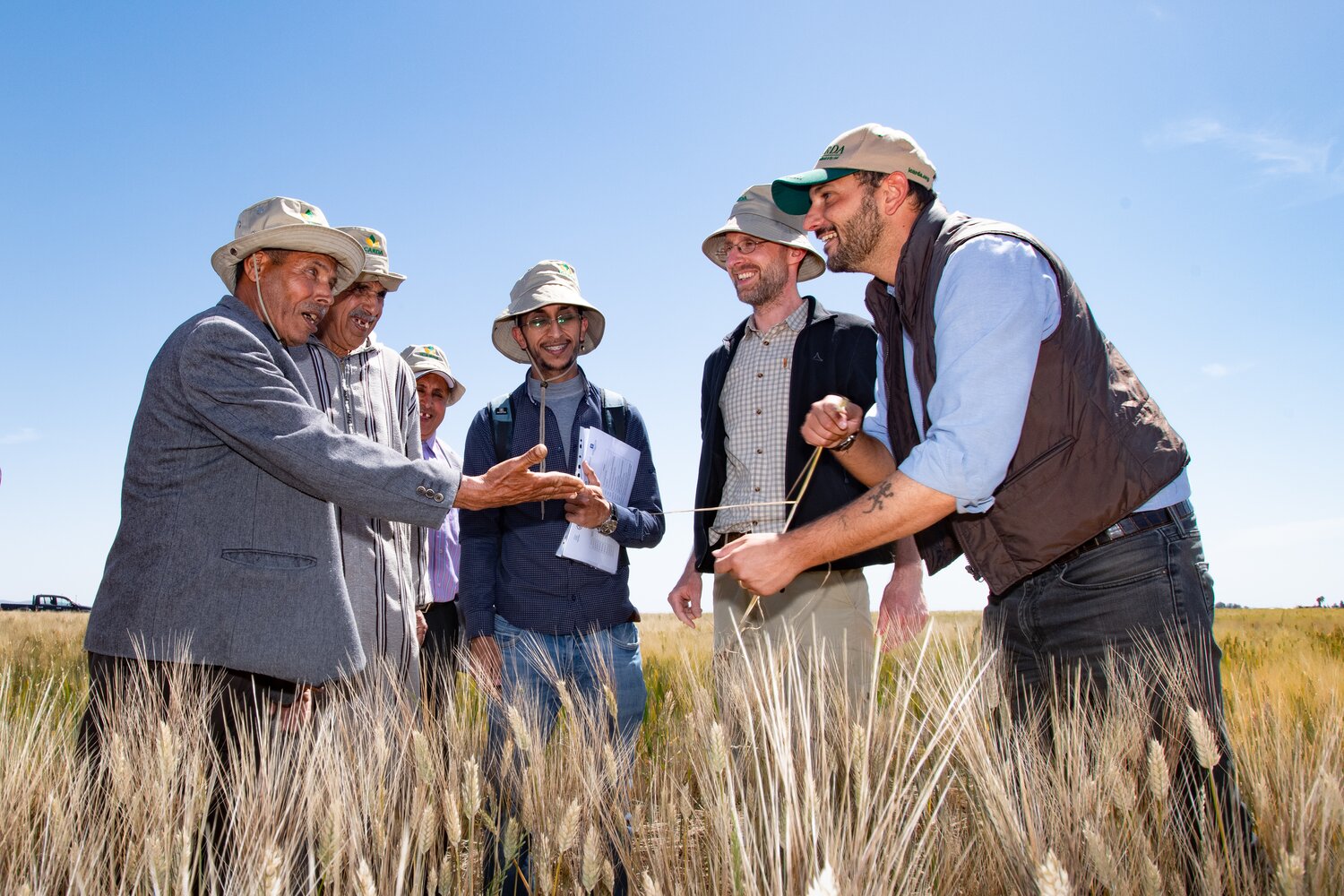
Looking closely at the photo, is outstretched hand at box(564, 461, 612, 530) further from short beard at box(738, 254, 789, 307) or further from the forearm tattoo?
the forearm tattoo

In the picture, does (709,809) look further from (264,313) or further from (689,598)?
(689,598)

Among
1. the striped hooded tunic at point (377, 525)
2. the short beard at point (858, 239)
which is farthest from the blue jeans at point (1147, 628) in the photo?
the striped hooded tunic at point (377, 525)

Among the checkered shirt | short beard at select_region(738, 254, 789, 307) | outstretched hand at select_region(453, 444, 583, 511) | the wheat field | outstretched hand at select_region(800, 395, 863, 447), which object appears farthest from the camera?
short beard at select_region(738, 254, 789, 307)

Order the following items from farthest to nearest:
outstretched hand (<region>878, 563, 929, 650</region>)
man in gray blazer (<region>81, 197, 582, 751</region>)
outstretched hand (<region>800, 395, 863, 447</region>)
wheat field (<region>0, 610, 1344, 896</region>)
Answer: outstretched hand (<region>878, 563, 929, 650</region>)
outstretched hand (<region>800, 395, 863, 447</region>)
man in gray blazer (<region>81, 197, 582, 751</region>)
wheat field (<region>0, 610, 1344, 896</region>)

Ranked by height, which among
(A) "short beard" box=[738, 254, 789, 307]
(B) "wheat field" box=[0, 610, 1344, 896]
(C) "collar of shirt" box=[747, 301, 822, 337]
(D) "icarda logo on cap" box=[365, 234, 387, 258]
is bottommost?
(B) "wheat field" box=[0, 610, 1344, 896]

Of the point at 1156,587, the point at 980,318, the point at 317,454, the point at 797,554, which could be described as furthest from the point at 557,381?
the point at 1156,587

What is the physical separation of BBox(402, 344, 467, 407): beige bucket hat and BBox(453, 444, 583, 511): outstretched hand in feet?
6.64

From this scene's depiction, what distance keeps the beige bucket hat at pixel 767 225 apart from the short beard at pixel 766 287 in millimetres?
105

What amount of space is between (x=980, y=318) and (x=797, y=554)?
65 centimetres

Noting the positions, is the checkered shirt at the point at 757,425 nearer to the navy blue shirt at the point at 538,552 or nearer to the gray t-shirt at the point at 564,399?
the navy blue shirt at the point at 538,552

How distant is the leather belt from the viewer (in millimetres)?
2004

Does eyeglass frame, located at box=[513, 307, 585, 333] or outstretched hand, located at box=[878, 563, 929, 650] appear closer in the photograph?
outstretched hand, located at box=[878, 563, 929, 650]

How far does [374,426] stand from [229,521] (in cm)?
95

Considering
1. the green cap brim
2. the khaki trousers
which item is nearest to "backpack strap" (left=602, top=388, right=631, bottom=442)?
the khaki trousers
